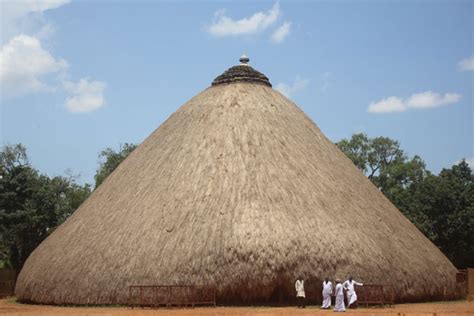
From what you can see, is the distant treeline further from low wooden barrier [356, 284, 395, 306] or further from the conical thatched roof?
low wooden barrier [356, 284, 395, 306]

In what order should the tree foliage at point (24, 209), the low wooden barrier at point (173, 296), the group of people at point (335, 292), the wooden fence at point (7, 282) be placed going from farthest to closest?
the tree foliage at point (24, 209)
the wooden fence at point (7, 282)
the low wooden barrier at point (173, 296)
the group of people at point (335, 292)

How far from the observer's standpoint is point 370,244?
23422 mm

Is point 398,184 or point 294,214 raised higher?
point 398,184

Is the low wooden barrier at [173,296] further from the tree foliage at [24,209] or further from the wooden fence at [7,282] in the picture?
the tree foliage at [24,209]

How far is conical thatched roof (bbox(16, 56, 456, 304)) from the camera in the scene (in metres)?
21.9

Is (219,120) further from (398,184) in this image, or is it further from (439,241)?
(398,184)

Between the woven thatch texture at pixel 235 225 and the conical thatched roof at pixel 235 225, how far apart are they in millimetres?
42

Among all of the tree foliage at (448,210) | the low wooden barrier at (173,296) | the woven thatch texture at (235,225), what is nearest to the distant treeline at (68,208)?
the tree foliage at (448,210)

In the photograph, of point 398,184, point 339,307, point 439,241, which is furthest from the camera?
point 398,184

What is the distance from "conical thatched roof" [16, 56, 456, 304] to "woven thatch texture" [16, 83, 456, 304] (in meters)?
0.04

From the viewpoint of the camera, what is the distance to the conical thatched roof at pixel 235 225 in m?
21.9

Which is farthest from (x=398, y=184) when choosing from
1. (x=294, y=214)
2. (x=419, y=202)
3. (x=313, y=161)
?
(x=294, y=214)

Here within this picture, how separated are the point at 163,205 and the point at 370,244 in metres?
7.38

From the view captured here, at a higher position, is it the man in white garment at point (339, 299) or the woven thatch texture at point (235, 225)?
the woven thatch texture at point (235, 225)
